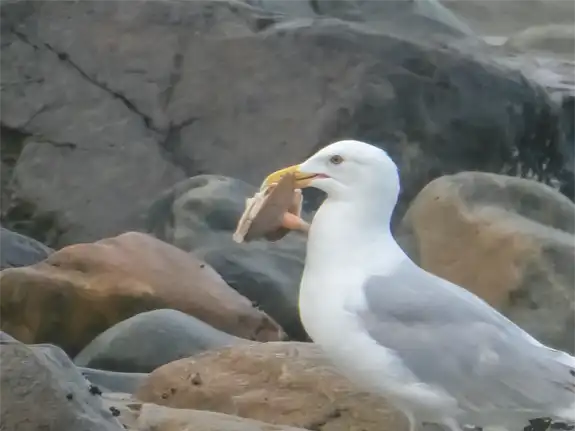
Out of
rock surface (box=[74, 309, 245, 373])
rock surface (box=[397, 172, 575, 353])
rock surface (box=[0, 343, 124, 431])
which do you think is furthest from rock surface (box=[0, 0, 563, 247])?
rock surface (box=[0, 343, 124, 431])

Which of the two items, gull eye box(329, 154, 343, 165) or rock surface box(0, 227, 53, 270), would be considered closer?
gull eye box(329, 154, 343, 165)

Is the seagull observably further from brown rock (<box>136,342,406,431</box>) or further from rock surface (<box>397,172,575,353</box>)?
rock surface (<box>397,172,575,353</box>)

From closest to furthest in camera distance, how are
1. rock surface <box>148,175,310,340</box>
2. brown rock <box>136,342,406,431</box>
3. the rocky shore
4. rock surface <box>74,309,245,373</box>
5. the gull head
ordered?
the gull head → brown rock <box>136,342,406,431</box> → rock surface <box>74,309,245,373</box> → the rocky shore → rock surface <box>148,175,310,340</box>

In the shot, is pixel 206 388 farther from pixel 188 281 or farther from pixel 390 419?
pixel 188 281

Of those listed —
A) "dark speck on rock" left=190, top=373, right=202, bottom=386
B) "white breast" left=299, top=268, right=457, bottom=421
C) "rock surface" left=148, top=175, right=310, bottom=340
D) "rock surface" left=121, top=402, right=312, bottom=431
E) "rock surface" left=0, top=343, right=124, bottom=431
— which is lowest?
"rock surface" left=148, top=175, right=310, bottom=340

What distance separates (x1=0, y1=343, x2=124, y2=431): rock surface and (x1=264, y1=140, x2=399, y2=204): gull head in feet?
5.05

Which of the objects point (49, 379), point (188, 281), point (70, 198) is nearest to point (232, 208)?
point (188, 281)

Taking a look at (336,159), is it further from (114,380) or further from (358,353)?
(114,380)

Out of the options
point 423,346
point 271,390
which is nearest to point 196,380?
point 271,390

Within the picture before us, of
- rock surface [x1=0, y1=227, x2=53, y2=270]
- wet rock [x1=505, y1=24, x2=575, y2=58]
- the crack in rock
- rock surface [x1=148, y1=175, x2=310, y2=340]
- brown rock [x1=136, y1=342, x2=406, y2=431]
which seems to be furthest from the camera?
wet rock [x1=505, y1=24, x2=575, y2=58]

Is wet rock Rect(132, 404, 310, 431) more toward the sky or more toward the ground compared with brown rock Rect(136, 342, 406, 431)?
more toward the sky

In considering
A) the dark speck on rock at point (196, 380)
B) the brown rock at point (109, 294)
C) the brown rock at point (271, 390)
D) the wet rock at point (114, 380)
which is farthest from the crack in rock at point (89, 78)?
the dark speck on rock at point (196, 380)

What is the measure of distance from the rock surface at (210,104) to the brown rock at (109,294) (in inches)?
90.3

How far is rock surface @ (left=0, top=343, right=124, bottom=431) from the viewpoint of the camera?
10.3 ft
